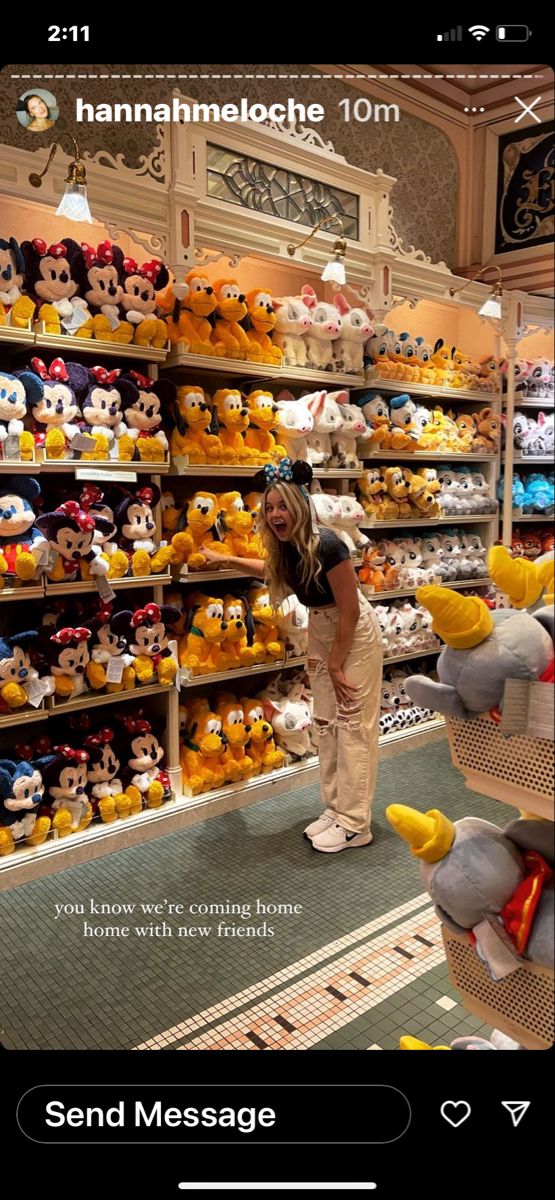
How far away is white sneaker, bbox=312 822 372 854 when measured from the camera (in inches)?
93.6

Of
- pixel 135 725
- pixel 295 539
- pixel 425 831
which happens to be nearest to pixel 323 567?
pixel 295 539

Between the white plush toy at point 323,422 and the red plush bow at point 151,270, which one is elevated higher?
the red plush bow at point 151,270

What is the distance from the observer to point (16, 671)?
2.17 metres

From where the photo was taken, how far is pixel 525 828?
3.00 ft

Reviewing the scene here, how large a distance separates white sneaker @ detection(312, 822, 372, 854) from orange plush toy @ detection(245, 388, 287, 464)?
4.08ft

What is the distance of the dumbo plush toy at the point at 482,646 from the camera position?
789 mm

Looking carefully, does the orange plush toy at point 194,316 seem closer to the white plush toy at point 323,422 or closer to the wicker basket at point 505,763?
the white plush toy at point 323,422

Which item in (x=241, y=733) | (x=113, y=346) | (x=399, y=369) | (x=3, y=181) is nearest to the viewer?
(x=3, y=181)

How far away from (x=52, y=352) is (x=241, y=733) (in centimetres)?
136
